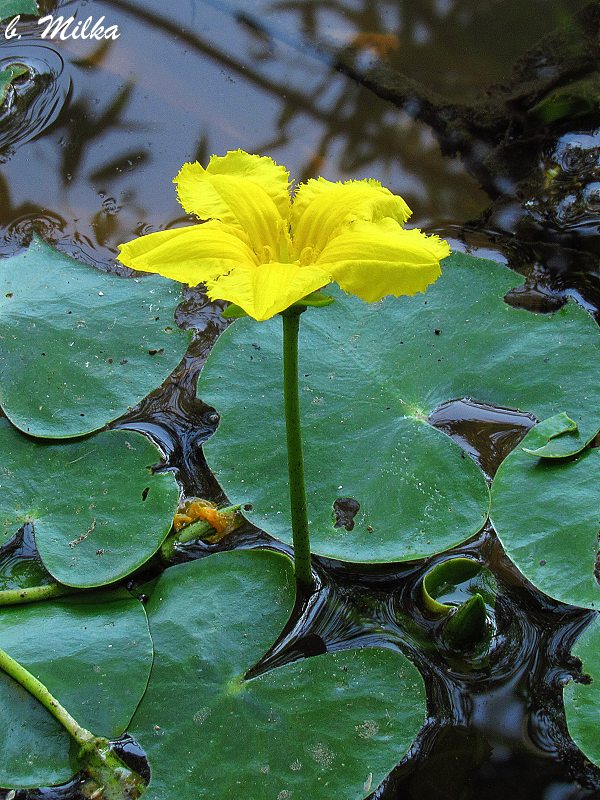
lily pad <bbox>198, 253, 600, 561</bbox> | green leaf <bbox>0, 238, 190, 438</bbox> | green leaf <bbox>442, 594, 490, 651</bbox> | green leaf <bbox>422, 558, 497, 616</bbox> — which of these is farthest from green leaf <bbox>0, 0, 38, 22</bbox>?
green leaf <bbox>442, 594, 490, 651</bbox>

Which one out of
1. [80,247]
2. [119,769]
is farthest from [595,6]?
[119,769]

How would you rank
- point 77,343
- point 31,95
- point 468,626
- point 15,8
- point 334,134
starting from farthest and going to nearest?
point 15,8 → point 31,95 → point 334,134 → point 77,343 → point 468,626

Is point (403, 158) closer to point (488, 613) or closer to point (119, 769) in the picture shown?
point (488, 613)

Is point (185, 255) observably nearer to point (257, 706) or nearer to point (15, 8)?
point (257, 706)

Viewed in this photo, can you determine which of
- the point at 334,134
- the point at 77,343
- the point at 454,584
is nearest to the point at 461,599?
the point at 454,584

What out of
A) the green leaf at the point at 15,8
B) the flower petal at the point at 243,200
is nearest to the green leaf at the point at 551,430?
the flower petal at the point at 243,200

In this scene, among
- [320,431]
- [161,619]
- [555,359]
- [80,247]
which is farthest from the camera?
[80,247]

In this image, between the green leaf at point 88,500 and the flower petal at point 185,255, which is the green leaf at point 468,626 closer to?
the green leaf at point 88,500
